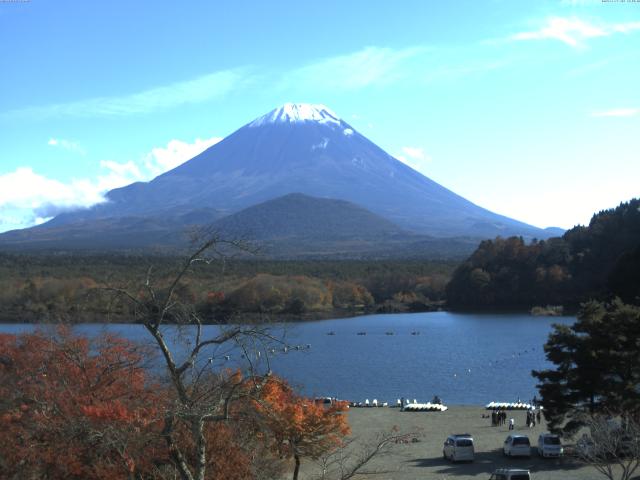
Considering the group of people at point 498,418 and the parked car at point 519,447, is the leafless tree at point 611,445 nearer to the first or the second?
the parked car at point 519,447

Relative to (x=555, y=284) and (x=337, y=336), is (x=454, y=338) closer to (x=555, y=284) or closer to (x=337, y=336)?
(x=337, y=336)

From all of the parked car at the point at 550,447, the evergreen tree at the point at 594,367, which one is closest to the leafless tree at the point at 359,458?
the parked car at the point at 550,447

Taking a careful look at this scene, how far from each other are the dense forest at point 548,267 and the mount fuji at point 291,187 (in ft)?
240

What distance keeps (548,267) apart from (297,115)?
132 meters

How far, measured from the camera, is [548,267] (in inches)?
2229

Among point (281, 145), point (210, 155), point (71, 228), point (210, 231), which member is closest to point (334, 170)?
point (281, 145)

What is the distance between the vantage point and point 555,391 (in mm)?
14031

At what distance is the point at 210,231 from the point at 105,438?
1.74 metres

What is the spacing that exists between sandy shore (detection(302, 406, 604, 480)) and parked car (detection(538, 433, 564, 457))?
13 centimetres

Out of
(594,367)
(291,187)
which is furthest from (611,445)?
(291,187)

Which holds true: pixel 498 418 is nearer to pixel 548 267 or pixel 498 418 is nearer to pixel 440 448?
pixel 440 448

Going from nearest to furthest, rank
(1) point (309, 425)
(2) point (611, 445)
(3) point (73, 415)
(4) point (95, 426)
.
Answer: (4) point (95, 426) < (3) point (73, 415) < (2) point (611, 445) < (1) point (309, 425)

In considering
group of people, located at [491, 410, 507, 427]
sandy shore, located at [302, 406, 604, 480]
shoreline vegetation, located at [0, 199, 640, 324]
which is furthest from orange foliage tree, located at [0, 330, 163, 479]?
shoreline vegetation, located at [0, 199, 640, 324]

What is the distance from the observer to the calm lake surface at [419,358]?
2500 centimetres
